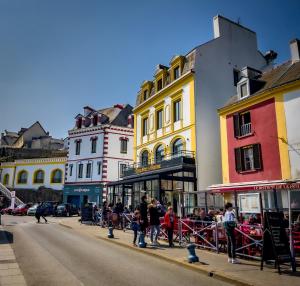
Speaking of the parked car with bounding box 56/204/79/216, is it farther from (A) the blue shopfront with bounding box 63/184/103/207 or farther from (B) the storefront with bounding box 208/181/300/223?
(B) the storefront with bounding box 208/181/300/223

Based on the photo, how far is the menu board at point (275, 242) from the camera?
7297mm

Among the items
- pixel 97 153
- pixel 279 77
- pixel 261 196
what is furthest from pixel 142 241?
pixel 97 153

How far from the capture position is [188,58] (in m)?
23.0

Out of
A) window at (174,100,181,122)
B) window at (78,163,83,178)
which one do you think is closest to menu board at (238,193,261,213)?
window at (174,100,181,122)

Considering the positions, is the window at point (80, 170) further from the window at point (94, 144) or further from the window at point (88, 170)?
the window at point (94, 144)

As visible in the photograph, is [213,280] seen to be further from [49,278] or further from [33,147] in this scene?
[33,147]

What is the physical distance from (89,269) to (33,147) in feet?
174

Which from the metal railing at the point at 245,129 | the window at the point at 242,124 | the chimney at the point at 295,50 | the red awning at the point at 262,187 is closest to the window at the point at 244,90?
the window at the point at 242,124

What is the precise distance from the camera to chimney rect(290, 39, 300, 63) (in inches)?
732

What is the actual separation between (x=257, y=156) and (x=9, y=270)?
46.9 feet

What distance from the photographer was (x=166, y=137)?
78.5ft

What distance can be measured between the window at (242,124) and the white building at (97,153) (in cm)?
1936

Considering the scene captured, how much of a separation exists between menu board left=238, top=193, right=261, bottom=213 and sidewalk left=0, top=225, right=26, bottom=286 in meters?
6.85

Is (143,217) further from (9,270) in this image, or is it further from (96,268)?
(9,270)
